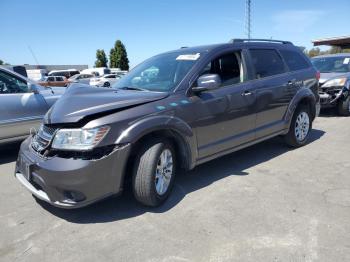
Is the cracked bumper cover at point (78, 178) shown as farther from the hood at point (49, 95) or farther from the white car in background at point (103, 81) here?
the hood at point (49, 95)

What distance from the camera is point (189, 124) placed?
3.83 metres

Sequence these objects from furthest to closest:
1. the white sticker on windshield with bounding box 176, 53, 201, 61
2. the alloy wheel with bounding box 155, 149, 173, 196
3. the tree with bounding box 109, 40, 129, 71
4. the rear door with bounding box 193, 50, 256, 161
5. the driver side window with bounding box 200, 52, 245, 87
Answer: the tree with bounding box 109, 40, 129, 71, the driver side window with bounding box 200, 52, 245, 87, the white sticker on windshield with bounding box 176, 53, 201, 61, the rear door with bounding box 193, 50, 256, 161, the alloy wheel with bounding box 155, 149, 173, 196

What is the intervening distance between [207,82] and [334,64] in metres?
7.40

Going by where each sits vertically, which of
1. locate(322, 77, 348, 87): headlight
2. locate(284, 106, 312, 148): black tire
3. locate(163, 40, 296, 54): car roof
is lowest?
locate(284, 106, 312, 148): black tire

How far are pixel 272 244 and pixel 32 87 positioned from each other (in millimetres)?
4749

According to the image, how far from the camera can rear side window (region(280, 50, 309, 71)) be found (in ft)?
18.4

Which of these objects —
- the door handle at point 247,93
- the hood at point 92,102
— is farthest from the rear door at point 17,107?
the door handle at point 247,93

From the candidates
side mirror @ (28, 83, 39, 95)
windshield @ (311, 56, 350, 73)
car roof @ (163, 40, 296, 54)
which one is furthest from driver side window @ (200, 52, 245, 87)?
windshield @ (311, 56, 350, 73)

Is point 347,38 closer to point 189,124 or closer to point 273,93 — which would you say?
point 273,93

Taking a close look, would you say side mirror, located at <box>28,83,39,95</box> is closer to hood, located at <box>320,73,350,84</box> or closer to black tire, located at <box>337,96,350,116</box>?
hood, located at <box>320,73,350,84</box>

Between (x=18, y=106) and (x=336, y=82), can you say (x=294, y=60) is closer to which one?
(x=336, y=82)

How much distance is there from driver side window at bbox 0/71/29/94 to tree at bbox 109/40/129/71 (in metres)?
53.5

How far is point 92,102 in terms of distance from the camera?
336cm

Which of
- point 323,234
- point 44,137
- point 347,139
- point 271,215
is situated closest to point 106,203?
point 44,137
